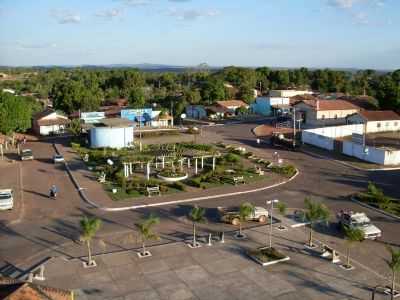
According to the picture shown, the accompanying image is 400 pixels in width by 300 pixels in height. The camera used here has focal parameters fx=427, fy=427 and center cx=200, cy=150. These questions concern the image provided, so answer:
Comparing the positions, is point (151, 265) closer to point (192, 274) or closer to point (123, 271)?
point (123, 271)

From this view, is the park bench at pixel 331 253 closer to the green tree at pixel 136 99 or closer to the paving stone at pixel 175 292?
the paving stone at pixel 175 292

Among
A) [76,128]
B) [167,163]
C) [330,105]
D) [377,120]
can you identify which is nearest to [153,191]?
[167,163]

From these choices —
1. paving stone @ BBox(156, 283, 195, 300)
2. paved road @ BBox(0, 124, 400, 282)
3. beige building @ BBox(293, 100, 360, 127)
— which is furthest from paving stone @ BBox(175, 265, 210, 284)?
beige building @ BBox(293, 100, 360, 127)

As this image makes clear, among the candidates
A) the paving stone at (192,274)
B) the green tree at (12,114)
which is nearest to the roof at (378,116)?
the green tree at (12,114)

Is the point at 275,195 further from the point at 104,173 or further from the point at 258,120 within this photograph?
the point at 258,120

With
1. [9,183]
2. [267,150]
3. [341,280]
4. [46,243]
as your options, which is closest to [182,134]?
[267,150]
